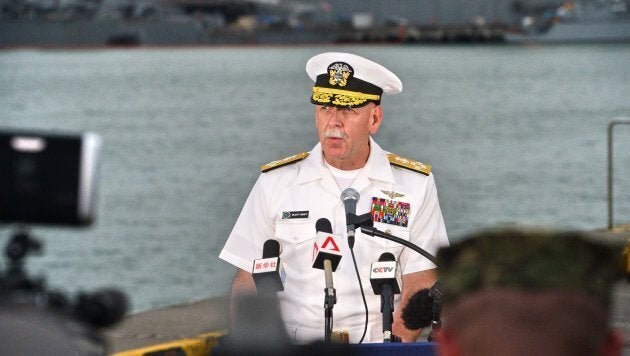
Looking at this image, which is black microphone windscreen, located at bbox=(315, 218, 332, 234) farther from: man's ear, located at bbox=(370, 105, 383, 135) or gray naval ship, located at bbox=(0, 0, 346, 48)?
gray naval ship, located at bbox=(0, 0, 346, 48)

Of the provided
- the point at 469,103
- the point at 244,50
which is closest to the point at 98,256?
the point at 469,103

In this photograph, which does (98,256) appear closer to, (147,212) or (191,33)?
(147,212)

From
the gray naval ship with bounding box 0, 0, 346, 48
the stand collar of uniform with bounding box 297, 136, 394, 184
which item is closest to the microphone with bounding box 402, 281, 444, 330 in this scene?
the stand collar of uniform with bounding box 297, 136, 394, 184

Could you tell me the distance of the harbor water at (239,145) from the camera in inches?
957

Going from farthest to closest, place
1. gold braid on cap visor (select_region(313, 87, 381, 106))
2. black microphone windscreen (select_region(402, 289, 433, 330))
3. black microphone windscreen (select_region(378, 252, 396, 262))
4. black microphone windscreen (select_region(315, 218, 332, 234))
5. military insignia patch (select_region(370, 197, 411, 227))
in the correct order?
gold braid on cap visor (select_region(313, 87, 381, 106)), military insignia patch (select_region(370, 197, 411, 227)), black microphone windscreen (select_region(315, 218, 332, 234)), black microphone windscreen (select_region(378, 252, 396, 262)), black microphone windscreen (select_region(402, 289, 433, 330))

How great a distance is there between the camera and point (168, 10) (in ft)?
515

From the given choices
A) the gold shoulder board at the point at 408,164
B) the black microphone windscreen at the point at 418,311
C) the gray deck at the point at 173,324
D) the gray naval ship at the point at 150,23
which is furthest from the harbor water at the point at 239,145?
the gray naval ship at the point at 150,23

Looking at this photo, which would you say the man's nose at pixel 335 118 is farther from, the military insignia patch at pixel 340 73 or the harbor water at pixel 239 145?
the harbor water at pixel 239 145

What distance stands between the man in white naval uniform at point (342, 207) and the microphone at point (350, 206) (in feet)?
0.61

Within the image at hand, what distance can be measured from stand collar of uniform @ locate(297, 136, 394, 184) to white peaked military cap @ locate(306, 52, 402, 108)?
17cm

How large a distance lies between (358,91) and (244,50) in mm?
165492

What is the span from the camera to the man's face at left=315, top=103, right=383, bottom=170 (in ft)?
15.9

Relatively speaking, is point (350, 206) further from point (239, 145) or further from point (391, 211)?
point (239, 145)

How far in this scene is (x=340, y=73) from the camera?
5.00 meters
